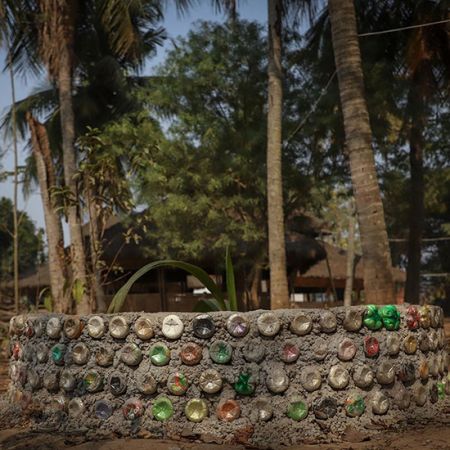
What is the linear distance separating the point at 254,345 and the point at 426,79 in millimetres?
12214

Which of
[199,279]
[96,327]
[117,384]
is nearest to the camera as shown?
[117,384]

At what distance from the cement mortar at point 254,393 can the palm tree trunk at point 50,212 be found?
20.5 ft

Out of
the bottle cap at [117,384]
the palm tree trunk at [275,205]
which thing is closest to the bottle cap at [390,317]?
the bottle cap at [117,384]

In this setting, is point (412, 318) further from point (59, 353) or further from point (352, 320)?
point (59, 353)

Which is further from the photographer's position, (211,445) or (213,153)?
(213,153)

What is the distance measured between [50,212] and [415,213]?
836cm

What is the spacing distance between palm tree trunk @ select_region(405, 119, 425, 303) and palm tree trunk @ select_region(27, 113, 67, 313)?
7972 mm

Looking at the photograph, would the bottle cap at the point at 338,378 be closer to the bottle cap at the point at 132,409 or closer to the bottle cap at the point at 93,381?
the bottle cap at the point at 132,409

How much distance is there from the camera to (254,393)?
14.4ft

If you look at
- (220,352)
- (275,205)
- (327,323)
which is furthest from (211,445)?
(275,205)

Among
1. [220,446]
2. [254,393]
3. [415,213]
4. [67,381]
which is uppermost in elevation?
[415,213]

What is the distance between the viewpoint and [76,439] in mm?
4414

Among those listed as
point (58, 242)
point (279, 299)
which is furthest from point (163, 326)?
point (58, 242)

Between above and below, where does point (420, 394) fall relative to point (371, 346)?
below
